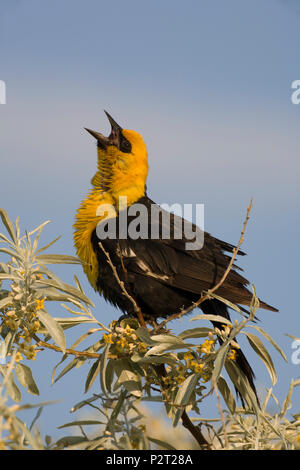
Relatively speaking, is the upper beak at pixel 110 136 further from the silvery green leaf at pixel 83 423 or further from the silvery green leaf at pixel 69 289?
the silvery green leaf at pixel 83 423

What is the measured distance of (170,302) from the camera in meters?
3.89

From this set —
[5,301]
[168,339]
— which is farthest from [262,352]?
[5,301]

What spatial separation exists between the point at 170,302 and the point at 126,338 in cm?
112

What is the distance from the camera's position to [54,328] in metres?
2.58

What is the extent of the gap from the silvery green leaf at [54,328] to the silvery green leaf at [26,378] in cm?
24

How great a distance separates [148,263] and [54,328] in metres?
1.45

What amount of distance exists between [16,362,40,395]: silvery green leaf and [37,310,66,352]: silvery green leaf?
235 millimetres

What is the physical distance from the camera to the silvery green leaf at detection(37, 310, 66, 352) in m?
2.55

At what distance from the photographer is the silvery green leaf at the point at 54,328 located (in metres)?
2.55

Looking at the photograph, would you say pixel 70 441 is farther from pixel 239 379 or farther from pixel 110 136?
pixel 110 136
